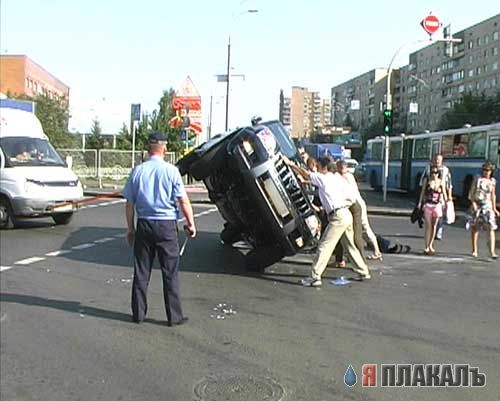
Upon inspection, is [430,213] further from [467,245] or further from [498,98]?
[498,98]

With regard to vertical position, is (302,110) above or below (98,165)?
above

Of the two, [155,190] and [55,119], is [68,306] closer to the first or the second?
[155,190]

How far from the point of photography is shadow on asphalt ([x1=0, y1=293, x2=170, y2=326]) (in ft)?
22.5

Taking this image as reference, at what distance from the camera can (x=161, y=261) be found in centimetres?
668

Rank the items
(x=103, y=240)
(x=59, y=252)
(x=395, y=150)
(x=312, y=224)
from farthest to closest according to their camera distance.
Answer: (x=395, y=150), (x=103, y=240), (x=59, y=252), (x=312, y=224)

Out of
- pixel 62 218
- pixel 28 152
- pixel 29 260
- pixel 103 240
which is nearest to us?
pixel 29 260

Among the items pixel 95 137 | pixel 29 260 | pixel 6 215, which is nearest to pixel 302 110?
pixel 95 137

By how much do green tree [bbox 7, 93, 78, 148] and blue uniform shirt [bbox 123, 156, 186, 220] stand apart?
45917 mm

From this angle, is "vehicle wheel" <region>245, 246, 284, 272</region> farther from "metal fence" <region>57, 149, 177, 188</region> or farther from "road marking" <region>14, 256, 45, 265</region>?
"metal fence" <region>57, 149, 177, 188</region>

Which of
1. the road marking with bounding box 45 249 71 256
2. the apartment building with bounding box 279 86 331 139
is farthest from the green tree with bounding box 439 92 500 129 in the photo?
the road marking with bounding box 45 249 71 256

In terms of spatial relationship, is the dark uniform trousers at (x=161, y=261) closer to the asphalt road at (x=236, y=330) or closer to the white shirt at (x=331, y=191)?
the asphalt road at (x=236, y=330)

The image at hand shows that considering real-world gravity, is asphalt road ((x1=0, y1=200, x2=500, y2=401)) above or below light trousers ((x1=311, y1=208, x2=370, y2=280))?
below

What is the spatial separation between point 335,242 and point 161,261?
296 centimetres

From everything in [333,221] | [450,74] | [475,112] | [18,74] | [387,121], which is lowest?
[333,221]
